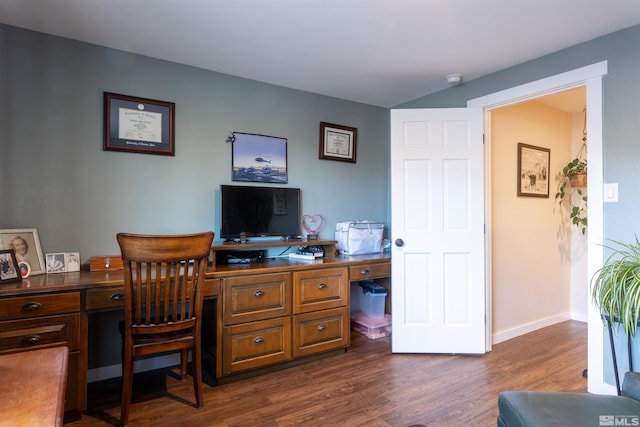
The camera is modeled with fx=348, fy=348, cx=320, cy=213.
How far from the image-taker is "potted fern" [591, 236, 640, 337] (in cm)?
185

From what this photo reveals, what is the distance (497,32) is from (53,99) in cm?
296

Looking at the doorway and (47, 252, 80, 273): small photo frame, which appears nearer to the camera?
(47, 252, 80, 273): small photo frame

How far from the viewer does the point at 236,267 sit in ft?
8.30

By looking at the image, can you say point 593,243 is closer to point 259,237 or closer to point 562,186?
point 562,186

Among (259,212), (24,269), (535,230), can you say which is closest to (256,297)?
(259,212)

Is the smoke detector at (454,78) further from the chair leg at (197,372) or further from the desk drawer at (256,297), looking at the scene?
the chair leg at (197,372)

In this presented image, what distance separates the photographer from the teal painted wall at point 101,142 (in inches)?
87.4

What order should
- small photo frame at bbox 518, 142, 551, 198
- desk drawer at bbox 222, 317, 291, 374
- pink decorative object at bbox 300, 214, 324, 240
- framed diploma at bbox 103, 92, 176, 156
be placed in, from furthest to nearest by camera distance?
small photo frame at bbox 518, 142, 551, 198
pink decorative object at bbox 300, 214, 324, 240
framed diploma at bbox 103, 92, 176, 156
desk drawer at bbox 222, 317, 291, 374

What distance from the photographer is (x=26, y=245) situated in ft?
7.02

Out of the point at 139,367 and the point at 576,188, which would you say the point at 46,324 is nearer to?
the point at 139,367

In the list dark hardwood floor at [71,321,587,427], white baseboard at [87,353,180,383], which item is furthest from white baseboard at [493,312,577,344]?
white baseboard at [87,353,180,383]

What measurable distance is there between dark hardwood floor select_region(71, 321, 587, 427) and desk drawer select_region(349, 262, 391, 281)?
624mm

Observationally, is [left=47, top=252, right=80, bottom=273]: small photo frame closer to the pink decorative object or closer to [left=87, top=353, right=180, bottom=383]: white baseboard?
[left=87, top=353, right=180, bottom=383]: white baseboard

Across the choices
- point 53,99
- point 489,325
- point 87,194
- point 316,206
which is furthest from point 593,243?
point 53,99
